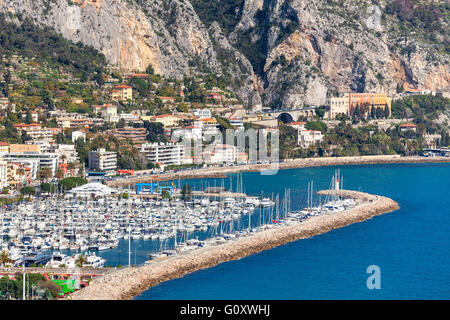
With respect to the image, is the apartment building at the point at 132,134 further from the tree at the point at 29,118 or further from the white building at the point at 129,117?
the tree at the point at 29,118

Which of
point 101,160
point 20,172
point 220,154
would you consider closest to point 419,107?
point 220,154

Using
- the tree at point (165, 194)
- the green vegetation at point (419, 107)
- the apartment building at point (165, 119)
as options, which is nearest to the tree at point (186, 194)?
the tree at point (165, 194)

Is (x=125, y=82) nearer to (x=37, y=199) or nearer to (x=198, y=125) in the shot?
(x=198, y=125)

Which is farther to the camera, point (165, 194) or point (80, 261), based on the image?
point (165, 194)

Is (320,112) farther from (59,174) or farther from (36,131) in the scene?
(59,174)
